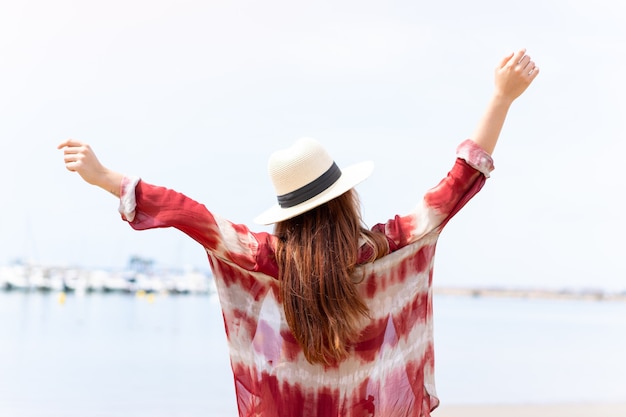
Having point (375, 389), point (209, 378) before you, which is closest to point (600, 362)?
point (209, 378)

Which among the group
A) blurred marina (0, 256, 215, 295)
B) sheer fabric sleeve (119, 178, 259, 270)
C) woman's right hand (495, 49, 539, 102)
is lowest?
sheer fabric sleeve (119, 178, 259, 270)

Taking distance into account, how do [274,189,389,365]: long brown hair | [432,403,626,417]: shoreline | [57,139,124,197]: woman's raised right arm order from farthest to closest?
[432,403,626,417]: shoreline → [274,189,389,365]: long brown hair → [57,139,124,197]: woman's raised right arm

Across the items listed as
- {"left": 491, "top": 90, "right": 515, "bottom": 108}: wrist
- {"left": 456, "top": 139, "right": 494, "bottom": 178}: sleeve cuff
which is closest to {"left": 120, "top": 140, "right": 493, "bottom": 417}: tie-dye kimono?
{"left": 456, "top": 139, "right": 494, "bottom": 178}: sleeve cuff

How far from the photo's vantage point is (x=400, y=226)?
1.90 meters

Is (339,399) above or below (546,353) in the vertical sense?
below

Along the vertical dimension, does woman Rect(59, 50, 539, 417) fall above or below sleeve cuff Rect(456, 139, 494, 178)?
below

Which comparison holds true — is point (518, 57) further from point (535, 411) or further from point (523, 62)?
point (535, 411)

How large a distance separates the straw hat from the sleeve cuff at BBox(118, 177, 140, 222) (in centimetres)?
31

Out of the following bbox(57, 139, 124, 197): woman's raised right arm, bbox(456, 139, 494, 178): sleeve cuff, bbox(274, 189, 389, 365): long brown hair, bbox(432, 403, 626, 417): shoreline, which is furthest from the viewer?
bbox(432, 403, 626, 417): shoreline

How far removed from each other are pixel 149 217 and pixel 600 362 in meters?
18.5

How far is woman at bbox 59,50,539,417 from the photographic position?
1804 mm

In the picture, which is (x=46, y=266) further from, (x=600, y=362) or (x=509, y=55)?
(x=509, y=55)

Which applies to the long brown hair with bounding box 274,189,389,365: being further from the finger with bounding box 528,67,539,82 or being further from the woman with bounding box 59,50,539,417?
the finger with bounding box 528,67,539,82

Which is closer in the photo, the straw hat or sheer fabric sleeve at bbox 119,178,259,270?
sheer fabric sleeve at bbox 119,178,259,270
